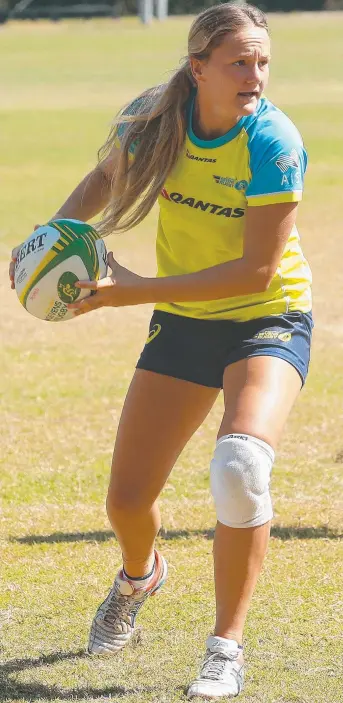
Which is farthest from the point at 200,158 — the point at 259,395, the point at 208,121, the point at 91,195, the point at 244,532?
the point at 244,532

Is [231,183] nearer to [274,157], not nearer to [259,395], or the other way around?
[274,157]

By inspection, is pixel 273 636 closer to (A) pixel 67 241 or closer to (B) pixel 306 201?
(A) pixel 67 241

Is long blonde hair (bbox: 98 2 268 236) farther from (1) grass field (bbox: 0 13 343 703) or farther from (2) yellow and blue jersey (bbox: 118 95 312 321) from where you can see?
(1) grass field (bbox: 0 13 343 703)

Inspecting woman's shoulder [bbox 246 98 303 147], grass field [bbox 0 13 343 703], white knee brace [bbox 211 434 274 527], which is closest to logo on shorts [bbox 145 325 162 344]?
white knee brace [bbox 211 434 274 527]

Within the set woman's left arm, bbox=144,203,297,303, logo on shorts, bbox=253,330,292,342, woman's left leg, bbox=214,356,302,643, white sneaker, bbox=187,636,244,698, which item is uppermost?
woman's left arm, bbox=144,203,297,303

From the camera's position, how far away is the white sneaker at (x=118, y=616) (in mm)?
4492

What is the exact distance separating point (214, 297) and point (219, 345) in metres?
0.26

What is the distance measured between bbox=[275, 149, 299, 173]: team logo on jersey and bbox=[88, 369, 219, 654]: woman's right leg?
34.4 inches

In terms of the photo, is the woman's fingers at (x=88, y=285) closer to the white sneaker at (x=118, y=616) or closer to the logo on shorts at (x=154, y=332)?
the logo on shorts at (x=154, y=332)

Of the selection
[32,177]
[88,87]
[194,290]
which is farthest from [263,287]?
[88,87]

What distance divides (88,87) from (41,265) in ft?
117

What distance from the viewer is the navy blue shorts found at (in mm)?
4270

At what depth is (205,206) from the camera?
4.32 meters

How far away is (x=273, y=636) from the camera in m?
4.61
